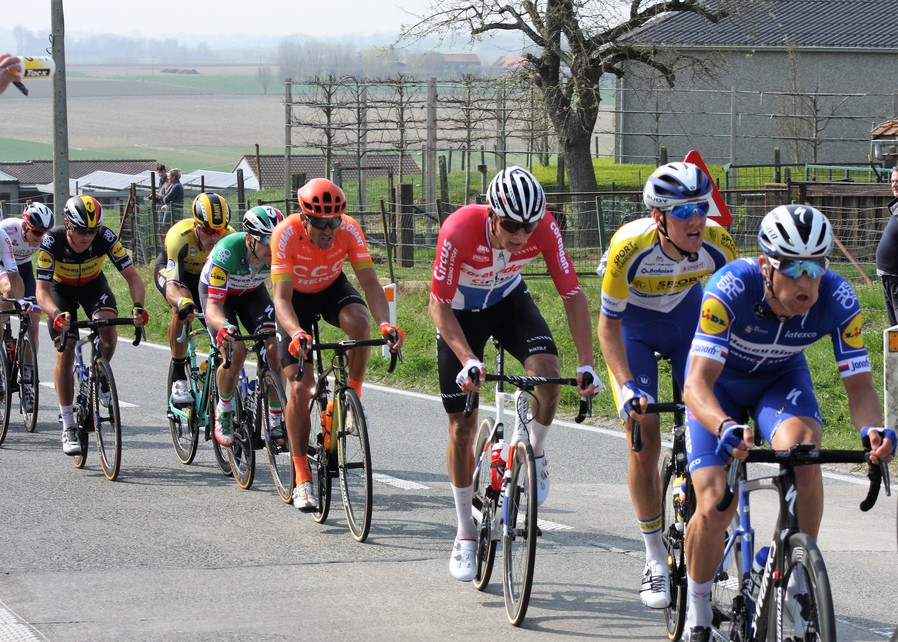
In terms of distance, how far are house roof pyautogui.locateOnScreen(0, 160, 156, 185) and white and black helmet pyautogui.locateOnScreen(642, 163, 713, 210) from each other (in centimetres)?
5959

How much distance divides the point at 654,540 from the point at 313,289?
3.23m

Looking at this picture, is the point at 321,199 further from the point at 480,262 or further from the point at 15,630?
the point at 15,630

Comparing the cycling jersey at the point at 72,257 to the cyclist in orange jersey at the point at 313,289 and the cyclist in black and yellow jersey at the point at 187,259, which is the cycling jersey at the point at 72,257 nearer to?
the cyclist in black and yellow jersey at the point at 187,259

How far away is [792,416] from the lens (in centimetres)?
496

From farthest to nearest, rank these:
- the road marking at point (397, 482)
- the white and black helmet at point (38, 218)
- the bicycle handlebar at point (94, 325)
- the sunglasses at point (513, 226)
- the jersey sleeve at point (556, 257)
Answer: the white and black helmet at point (38, 218), the bicycle handlebar at point (94, 325), the road marking at point (397, 482), the jersey sleeve at point (556, 257), the sunglasses at point (513, 226)

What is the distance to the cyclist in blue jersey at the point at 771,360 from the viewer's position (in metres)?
4.61

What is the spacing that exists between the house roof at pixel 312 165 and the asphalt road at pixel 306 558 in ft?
142

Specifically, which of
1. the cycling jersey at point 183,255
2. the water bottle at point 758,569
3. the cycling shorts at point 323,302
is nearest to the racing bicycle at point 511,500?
the water bottle at point 758,569

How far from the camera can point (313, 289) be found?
8.33 metres

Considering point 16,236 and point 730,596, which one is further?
point 16,236

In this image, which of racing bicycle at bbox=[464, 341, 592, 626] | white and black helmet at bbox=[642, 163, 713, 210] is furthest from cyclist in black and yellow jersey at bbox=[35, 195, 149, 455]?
white and black helmet at bbox=[642, 163, 713, 210]

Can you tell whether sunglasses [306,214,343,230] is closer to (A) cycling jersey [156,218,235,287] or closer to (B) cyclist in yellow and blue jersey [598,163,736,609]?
(B) cyclist in yellow and blue jersey [598,163,736,609]

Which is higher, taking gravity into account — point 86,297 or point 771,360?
point 771,360

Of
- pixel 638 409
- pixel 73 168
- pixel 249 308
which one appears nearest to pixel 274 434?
pixel 249 308
